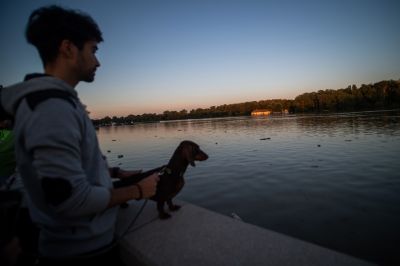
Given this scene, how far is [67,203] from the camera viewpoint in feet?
4.64

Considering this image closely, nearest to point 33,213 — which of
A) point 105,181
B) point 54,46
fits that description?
point 105,181

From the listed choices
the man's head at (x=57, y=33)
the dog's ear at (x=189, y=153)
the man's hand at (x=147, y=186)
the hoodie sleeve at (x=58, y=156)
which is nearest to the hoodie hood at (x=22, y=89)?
the hoodie sleeve at (x=58, y=156)

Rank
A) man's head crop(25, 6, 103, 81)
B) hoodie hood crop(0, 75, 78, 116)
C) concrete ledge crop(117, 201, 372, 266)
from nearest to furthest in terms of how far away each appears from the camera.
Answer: hoodie hood crop(0, 75, 78, 116) < man's head crop(25, 6, 103, 81) < concrete ledge crop(117, 201, 372, 266)

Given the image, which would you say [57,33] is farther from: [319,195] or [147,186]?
[319,195]

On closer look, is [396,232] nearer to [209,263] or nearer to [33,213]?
[209,263]

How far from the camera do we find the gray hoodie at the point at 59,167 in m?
1.38

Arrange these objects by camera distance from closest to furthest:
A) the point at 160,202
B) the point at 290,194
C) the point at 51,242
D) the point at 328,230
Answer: the point at 51,242
the point at 160,202
the point at 328,230
the point at 290,194

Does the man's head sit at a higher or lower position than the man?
higher

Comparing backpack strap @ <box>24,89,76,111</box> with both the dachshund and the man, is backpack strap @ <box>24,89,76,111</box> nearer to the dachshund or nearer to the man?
the man

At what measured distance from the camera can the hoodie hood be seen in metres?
1.50

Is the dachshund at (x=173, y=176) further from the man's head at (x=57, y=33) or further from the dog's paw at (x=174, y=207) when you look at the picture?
the man's head at (x=57, y=33)

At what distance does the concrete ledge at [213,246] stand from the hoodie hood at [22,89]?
1.90 meters

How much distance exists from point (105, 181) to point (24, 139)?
1.95 ft

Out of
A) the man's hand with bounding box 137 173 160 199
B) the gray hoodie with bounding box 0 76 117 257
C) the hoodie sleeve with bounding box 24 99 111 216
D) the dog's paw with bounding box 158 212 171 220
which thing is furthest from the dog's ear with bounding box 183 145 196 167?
the hoodie sleeve with bounding box 24 99 111 216
